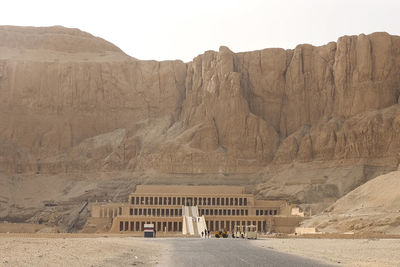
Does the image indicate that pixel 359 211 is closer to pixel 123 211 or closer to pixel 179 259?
pixel 123 211

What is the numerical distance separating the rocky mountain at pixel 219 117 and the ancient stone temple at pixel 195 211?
3.99 meters

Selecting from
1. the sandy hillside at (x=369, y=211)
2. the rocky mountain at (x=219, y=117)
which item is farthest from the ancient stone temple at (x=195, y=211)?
the sandy hillside at (x=369, y=211)

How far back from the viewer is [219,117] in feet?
397

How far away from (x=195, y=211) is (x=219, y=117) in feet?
68.8

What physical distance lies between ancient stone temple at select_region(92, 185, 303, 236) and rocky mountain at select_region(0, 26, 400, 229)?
3.99 metres

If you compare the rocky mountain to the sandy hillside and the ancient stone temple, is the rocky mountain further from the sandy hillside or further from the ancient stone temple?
the sandy hillside

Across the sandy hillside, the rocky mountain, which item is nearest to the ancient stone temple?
the rocky mountain

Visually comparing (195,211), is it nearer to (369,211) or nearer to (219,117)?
(219,117)

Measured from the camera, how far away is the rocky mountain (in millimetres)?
109750

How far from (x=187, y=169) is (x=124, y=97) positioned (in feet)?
75.0

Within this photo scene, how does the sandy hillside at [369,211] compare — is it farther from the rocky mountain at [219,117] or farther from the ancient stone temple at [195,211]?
the rocky mountain at [219,117]

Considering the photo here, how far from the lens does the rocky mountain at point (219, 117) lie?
110 meters

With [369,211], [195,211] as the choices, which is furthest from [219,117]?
[369,211]

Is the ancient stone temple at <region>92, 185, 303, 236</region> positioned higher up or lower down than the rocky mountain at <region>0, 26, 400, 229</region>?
lower down
